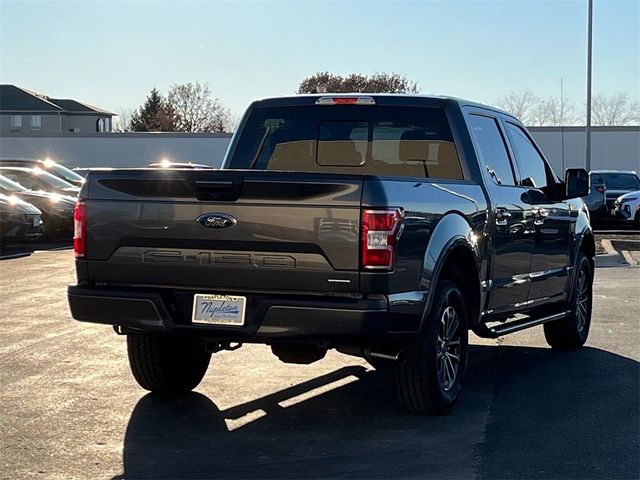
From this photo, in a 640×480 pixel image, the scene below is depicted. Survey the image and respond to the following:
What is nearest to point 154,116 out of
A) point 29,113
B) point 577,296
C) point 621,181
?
point 29,113

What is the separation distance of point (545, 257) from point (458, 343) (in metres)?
1.95

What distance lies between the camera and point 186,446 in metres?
6.17

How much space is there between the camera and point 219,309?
6324 millimetres

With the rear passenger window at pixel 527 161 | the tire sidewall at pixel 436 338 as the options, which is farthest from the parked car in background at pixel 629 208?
the tire sidewall at pixel 436 338

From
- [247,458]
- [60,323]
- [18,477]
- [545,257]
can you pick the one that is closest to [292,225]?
[247,458]

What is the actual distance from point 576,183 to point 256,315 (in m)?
3.95

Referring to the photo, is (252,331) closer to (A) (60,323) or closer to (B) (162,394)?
(B) (162,394)

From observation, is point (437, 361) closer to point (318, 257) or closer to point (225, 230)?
point (318, 257)

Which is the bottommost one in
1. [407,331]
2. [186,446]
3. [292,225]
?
[186,446]

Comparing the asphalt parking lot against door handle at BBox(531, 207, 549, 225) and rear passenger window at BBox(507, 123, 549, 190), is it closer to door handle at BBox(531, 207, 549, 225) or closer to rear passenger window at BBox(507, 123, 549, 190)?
door handle at BBox(531, 207, 549, 225)

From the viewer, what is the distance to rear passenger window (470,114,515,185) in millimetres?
8102

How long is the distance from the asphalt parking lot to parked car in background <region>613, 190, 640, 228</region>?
18.4 meters

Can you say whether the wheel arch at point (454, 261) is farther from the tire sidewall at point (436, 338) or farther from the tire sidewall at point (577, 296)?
the tire sidewall at point (577, 296)

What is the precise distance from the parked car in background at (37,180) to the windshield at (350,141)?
17.2 m
